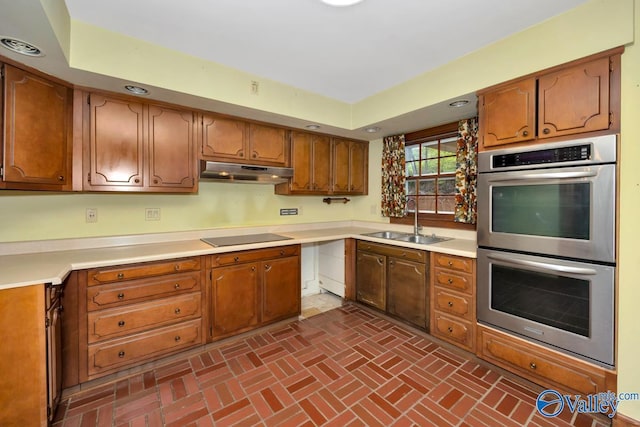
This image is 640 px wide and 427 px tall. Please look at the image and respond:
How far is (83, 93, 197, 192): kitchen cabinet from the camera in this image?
2.11 metres

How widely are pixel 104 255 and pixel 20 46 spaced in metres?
1.36

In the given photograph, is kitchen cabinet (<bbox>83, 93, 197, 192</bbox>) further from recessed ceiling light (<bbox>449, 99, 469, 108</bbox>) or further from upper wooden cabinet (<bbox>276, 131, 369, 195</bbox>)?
recessed ceiling light (<bbox>449, 99, 469, 108</bbox>)

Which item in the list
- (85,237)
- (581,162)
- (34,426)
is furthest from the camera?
(85,237)

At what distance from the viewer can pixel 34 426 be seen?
59.5 inches

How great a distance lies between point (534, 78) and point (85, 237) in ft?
11.9

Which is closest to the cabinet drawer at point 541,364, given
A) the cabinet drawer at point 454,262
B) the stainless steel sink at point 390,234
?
the cabinet drawer at point 454,262

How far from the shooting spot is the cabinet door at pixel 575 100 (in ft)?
5.23

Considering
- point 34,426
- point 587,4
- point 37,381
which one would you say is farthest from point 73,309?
point 587,4

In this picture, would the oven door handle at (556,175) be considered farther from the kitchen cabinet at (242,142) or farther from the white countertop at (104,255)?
the kitchen cabinet at (242,142)

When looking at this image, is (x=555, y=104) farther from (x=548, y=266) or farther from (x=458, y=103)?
(x=548, y=266)

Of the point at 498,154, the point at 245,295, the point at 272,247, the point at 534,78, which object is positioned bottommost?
the point at 245,295

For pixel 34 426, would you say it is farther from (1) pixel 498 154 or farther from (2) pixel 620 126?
(2) pixel 620 126

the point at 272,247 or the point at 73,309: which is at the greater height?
the point at 272,247

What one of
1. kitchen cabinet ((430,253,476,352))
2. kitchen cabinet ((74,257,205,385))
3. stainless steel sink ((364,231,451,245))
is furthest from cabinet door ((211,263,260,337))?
kitchen cabinet ((430,253,476,352))
